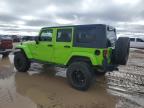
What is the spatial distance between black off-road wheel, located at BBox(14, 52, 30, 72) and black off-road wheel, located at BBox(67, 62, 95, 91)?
2825mm

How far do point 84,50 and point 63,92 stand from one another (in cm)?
153

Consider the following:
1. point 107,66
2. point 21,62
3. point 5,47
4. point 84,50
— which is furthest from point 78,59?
point 5,47

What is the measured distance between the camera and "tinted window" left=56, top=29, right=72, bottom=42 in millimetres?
7305

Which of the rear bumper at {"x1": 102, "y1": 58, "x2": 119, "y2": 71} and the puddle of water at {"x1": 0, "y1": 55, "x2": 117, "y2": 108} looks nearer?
the puddle of water at {"x1": 0, "y1": 55, "x2": 117, "y2": 108}

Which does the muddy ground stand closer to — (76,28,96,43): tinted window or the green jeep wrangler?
the green jeep wrangler

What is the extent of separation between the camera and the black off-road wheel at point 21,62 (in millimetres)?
9062

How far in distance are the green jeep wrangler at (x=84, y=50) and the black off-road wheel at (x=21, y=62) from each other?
139cm

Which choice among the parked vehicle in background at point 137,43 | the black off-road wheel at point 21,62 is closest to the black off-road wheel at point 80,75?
the black off-road wheel at point 21,62

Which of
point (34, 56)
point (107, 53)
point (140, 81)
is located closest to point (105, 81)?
point (140, 81)

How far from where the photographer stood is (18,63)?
934cm

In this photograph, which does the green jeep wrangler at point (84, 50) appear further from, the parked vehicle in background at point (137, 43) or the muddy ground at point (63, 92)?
the parked vehicle in background at point (137, 43)

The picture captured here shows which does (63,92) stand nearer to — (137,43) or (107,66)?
(107,66)

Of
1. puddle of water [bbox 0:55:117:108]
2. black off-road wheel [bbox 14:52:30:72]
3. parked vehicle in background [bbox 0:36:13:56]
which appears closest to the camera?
puddle of water [bbox 0:55:117:108]

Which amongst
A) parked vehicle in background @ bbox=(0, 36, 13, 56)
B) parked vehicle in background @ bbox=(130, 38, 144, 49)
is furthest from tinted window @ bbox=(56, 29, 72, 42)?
parked vehicle in background @ bbox=(130, 38, 144, 49)
